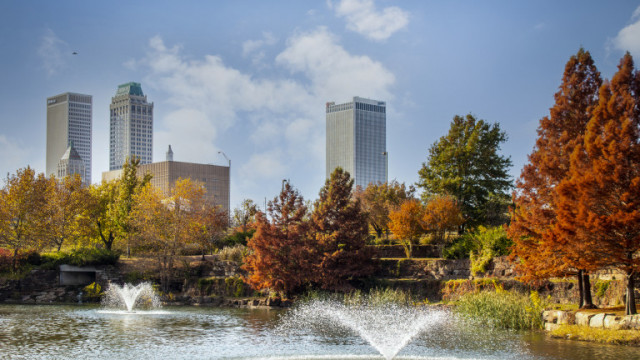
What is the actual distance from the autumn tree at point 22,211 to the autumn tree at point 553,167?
38.0m

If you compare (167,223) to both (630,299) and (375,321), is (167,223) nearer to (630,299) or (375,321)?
(375,321)

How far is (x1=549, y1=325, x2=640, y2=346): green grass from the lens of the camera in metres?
20.2

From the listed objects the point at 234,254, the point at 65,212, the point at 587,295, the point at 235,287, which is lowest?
the point at 235,287

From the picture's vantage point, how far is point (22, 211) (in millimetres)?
47469

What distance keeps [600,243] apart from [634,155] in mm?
3479

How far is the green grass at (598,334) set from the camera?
20.2 meters

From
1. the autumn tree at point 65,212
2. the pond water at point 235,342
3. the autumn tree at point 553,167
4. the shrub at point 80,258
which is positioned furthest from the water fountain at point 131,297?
the autumn tree at point 553,167

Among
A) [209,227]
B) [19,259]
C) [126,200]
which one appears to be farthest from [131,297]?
[126,200]

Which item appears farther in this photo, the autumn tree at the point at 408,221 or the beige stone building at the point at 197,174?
the beige stone building at the point at 197,174

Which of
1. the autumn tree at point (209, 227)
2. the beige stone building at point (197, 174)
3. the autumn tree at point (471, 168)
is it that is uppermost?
the beige stone building at point (197, 174)

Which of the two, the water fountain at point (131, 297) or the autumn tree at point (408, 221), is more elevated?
the autumn tree at point (408, 221)

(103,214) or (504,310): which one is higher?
(103,214)

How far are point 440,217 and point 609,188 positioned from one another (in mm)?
20415

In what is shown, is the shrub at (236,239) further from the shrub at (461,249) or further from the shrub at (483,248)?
the shrub at (483,248)
